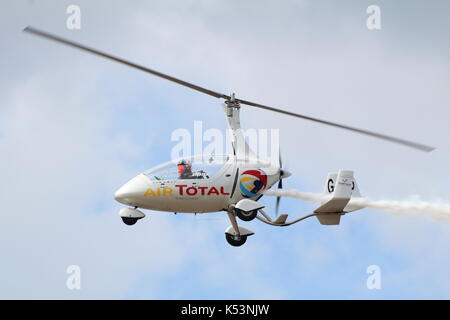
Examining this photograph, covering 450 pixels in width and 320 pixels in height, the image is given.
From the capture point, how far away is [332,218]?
901 inches

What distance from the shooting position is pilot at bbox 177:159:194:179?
2219 cm

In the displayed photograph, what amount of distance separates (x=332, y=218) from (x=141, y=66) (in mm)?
8094

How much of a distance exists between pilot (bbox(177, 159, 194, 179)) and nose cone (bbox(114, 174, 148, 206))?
1.15m

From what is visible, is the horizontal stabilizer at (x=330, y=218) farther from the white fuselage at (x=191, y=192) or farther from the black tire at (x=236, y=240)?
the black tire at (x=236, y=240)

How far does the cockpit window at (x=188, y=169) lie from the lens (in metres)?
22.2

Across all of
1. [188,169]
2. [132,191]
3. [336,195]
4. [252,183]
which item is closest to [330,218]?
[336,195]

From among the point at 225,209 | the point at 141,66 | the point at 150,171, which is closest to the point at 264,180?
the point at 225,209

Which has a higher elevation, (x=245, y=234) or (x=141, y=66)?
(x=141, y=66)

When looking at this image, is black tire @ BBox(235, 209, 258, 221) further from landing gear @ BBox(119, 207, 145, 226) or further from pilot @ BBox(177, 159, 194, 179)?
landing gear @ BBox(119, 207, 145, 226)

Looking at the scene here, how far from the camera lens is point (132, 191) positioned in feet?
72.6

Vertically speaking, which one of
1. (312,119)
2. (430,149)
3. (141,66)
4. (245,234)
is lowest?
(245,234)

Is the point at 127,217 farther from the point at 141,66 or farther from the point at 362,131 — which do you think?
the point at 362,131

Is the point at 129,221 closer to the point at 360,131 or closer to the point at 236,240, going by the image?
the point at 236,240

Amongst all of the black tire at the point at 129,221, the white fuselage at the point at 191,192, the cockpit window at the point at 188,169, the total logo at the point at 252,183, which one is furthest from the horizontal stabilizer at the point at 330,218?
the black tire at the point at 129,221
